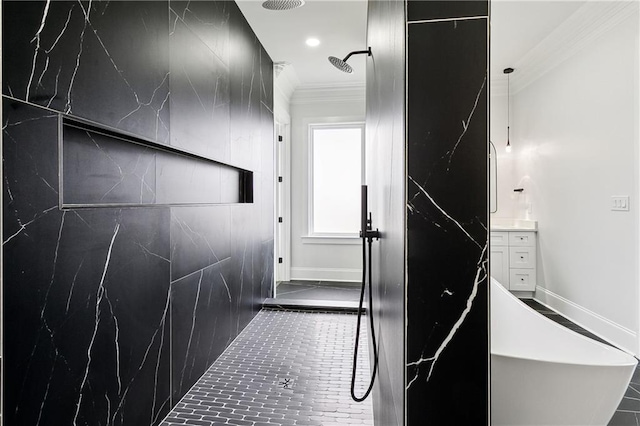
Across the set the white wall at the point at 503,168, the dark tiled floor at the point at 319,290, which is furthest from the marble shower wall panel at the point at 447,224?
the white wall at the point at 503,168

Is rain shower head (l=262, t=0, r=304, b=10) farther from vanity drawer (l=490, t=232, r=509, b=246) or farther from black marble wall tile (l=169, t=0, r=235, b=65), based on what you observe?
vanity drawer (l=490, t=232, r=509, b=246)

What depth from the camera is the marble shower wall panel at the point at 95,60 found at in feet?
3.21

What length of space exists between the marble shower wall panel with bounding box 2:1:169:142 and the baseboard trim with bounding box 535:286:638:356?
345cm

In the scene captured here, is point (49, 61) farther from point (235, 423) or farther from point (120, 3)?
point (235, 423)

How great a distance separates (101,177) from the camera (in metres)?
1.30

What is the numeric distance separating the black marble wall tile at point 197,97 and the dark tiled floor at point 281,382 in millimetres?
1403

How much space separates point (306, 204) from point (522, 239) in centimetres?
270

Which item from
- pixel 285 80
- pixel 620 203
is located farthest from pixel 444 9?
pixel 285 80

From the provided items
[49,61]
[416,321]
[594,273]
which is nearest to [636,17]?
[594,273]

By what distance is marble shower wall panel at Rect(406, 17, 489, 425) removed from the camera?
56cm

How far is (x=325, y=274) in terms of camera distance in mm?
4797

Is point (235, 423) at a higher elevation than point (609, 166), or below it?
below

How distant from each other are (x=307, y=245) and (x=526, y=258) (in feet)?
8.89

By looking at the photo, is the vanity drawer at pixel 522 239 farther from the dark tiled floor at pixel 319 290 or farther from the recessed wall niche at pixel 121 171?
the recessed wall niche at pixel 121 171
